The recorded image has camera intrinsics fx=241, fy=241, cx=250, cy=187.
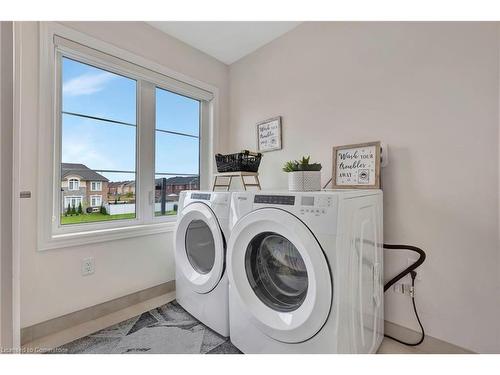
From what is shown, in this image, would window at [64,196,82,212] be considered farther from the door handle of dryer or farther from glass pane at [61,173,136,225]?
the door handle of dryer

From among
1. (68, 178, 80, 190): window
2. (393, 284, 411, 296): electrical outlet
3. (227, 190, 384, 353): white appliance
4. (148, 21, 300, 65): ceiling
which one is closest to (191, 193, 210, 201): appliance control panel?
(227, 190, 384, 353): white appliance

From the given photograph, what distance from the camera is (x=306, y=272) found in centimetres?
114

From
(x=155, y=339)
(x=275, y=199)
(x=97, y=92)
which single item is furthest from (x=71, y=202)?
(x=275, y=199)

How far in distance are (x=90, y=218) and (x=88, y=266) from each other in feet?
1.13

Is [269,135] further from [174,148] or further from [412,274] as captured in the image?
[412,274]

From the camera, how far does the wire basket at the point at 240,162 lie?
73.7 inches

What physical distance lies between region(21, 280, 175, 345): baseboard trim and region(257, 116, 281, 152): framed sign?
150 cm

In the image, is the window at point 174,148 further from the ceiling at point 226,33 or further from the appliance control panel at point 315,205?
the appliance control panel at point 315,205

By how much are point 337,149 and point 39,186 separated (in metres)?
1.92

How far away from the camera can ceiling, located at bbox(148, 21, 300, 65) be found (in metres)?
1.99

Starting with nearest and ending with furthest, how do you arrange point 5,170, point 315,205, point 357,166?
point 5,170, point 315,205, point 357,166

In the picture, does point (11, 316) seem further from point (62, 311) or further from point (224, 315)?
point (62, 311)

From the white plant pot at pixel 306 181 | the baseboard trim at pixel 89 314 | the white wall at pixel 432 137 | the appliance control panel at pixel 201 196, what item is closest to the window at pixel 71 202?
the baseboard trim at pixel 89 314

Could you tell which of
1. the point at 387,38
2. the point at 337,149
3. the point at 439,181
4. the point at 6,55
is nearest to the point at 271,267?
the point at 337,149
